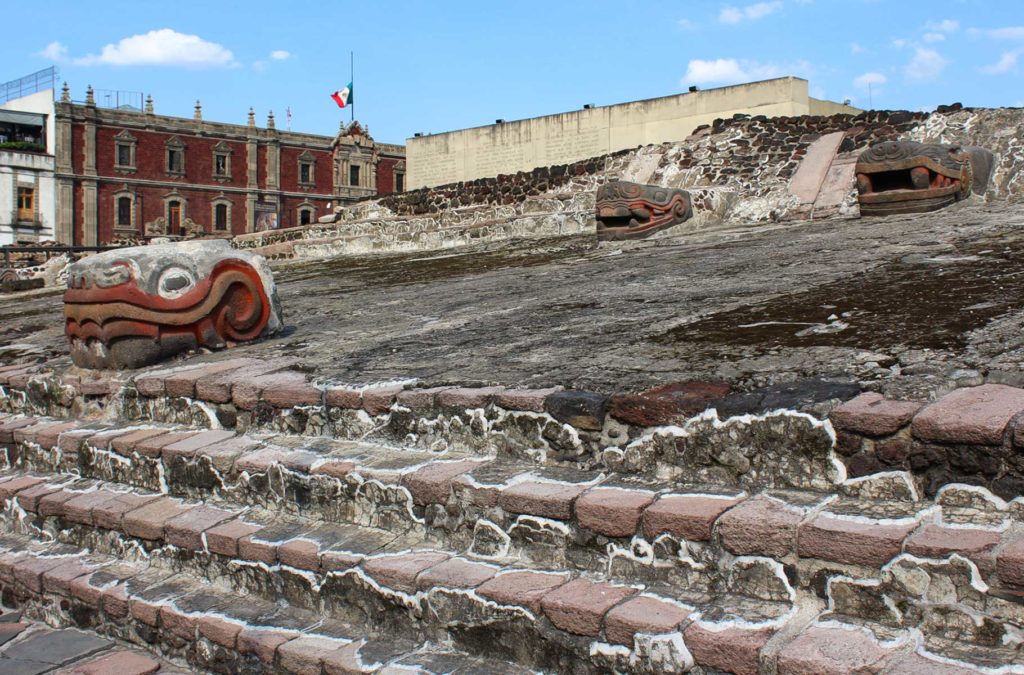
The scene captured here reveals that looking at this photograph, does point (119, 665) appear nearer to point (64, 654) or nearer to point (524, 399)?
point (64, 654)

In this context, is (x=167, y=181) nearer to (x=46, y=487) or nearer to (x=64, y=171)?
(x=64, y=171)

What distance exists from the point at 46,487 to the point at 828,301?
3.65 metres

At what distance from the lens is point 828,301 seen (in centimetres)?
396

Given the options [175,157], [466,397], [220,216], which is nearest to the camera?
[466,397]

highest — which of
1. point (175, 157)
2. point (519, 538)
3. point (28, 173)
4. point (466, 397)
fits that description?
point (175, 157)

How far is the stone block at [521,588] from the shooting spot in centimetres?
247

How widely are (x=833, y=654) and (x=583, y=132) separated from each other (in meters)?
18.0

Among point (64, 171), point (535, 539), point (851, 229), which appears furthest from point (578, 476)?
point (64, 171)

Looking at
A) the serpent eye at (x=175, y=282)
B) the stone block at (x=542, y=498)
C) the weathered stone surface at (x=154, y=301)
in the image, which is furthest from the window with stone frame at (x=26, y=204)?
the stone block at (x=542, y=498)

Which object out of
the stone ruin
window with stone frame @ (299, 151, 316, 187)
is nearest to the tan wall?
the stone ruin

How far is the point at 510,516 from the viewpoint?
2770 millimetres

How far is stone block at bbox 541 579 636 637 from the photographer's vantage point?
2.34 meters

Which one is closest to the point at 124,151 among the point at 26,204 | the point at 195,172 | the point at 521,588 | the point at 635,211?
the point at 195,172

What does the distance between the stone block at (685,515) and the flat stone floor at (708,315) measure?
1.52 ft
